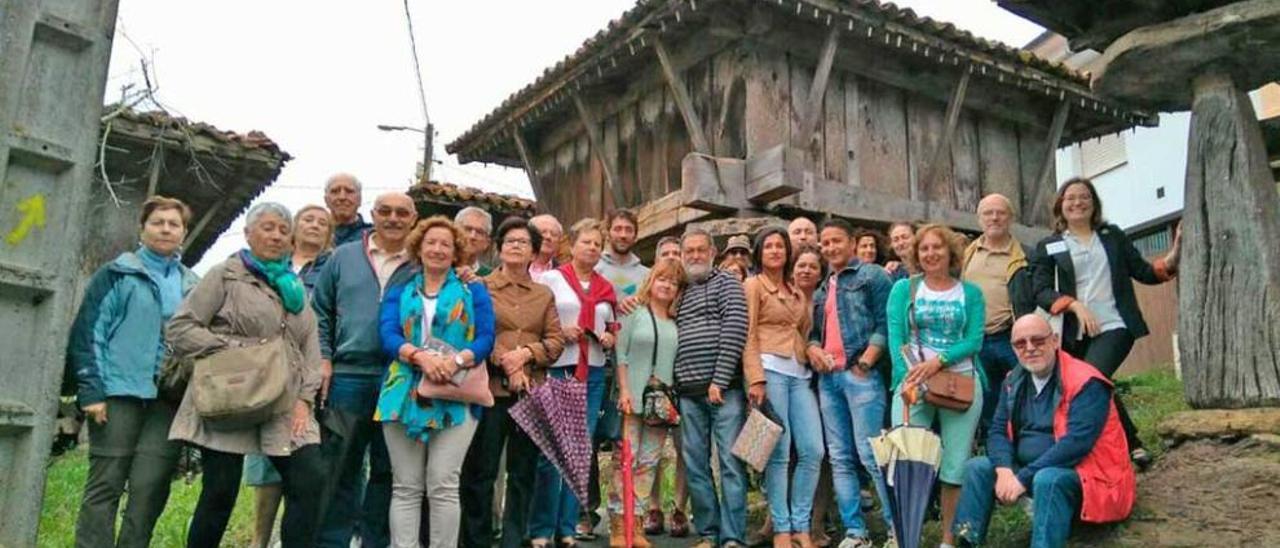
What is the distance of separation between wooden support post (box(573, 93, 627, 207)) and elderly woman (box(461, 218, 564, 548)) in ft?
16.7

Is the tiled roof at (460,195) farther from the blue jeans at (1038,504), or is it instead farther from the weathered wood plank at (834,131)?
the blue jeans at (1038,504)

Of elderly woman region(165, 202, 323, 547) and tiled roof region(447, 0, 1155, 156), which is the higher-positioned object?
tiled roof region(447, 0, 1155, 156)

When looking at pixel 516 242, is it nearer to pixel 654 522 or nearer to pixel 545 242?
pixel 545 242

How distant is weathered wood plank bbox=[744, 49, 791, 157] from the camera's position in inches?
340

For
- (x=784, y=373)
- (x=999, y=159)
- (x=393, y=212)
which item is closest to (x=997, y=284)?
(x=784, y=373)

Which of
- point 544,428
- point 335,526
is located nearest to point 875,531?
point 544,428

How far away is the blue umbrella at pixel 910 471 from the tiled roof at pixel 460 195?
7.14 metres

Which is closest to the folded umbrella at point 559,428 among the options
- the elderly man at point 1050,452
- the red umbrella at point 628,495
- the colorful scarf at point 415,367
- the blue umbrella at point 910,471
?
the red umbrella at point 628,495

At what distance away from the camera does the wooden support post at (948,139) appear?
372 inches

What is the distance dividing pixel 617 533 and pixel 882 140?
236 inches

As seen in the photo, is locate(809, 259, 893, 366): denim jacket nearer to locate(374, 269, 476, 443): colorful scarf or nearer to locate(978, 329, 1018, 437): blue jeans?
locate(978, 329, 1018, 437): blue jeans

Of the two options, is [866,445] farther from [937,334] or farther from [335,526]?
[335,526]

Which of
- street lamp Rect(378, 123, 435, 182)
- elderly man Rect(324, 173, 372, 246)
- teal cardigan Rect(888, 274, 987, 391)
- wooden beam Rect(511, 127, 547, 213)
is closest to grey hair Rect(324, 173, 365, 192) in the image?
elderly man Rect(324, 173, 372, 246)

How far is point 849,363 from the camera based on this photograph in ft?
17.3
